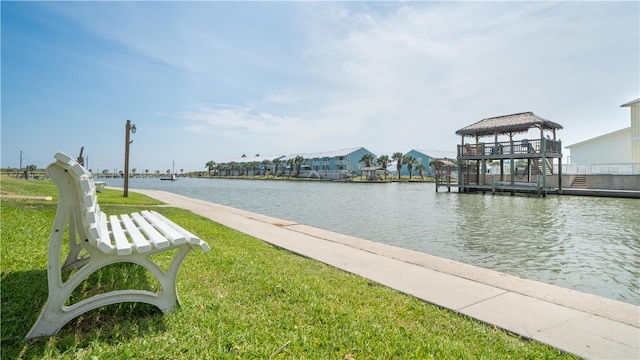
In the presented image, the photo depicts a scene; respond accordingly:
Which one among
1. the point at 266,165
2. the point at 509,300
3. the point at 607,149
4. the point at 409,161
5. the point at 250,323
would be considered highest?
the point at 266,165

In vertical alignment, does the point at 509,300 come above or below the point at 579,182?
below

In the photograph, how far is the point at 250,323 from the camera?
3.08 m

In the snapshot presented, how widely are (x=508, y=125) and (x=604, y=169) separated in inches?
351

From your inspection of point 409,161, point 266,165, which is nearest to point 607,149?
point 409,161

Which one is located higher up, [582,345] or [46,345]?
[46,345]

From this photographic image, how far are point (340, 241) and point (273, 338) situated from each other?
194 inches

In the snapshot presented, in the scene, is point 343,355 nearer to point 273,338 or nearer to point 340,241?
point 273,338

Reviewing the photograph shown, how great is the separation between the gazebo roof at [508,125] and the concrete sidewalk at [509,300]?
100.0 ft

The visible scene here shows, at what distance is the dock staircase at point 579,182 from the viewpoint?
1249 inches

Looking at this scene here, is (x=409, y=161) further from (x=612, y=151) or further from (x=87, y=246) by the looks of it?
(x=87, y=246)

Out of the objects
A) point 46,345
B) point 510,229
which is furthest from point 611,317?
point 510,229

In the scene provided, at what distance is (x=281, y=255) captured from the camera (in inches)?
238

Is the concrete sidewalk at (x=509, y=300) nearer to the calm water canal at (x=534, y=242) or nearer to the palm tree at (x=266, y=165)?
the calm water canal at (x=534, y=242)

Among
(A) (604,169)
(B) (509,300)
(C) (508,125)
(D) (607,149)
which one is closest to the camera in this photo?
(B) (509,300)
